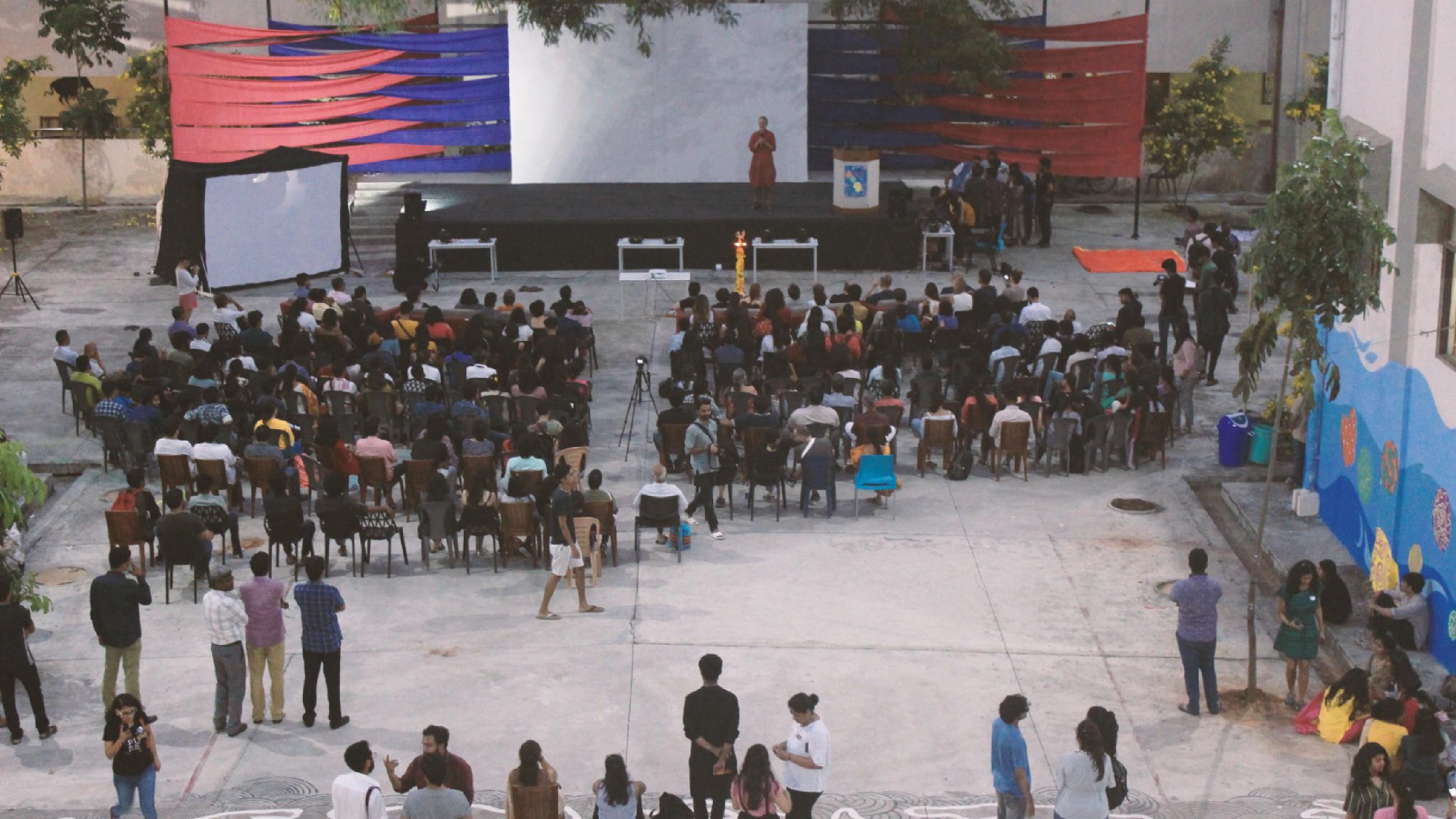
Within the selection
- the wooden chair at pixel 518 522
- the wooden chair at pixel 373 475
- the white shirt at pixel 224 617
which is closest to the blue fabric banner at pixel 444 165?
the wooden chair at pixel 373 475

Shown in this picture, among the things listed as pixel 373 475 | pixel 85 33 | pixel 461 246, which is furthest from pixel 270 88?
pixel 373 475

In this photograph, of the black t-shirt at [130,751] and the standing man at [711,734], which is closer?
the standing man at [711,734]

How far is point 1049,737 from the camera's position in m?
12.5

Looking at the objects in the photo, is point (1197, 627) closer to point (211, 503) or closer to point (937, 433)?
point (937, 433)

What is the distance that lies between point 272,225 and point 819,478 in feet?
40.7

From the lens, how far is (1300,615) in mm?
12727

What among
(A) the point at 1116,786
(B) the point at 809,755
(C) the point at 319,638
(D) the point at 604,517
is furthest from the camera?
(D) the point at 604,517

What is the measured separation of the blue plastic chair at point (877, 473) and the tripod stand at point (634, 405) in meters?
2.93

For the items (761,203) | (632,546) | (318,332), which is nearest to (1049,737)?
(632,546)

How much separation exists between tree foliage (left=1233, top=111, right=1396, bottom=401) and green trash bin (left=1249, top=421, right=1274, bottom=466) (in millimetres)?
5585

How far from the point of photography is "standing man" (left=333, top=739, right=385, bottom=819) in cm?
956

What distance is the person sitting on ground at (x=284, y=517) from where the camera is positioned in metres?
14.9

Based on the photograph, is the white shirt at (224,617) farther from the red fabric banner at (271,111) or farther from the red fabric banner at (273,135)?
the red fabric banner at (271,111)

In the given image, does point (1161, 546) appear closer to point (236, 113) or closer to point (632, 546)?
point (632, 546)
